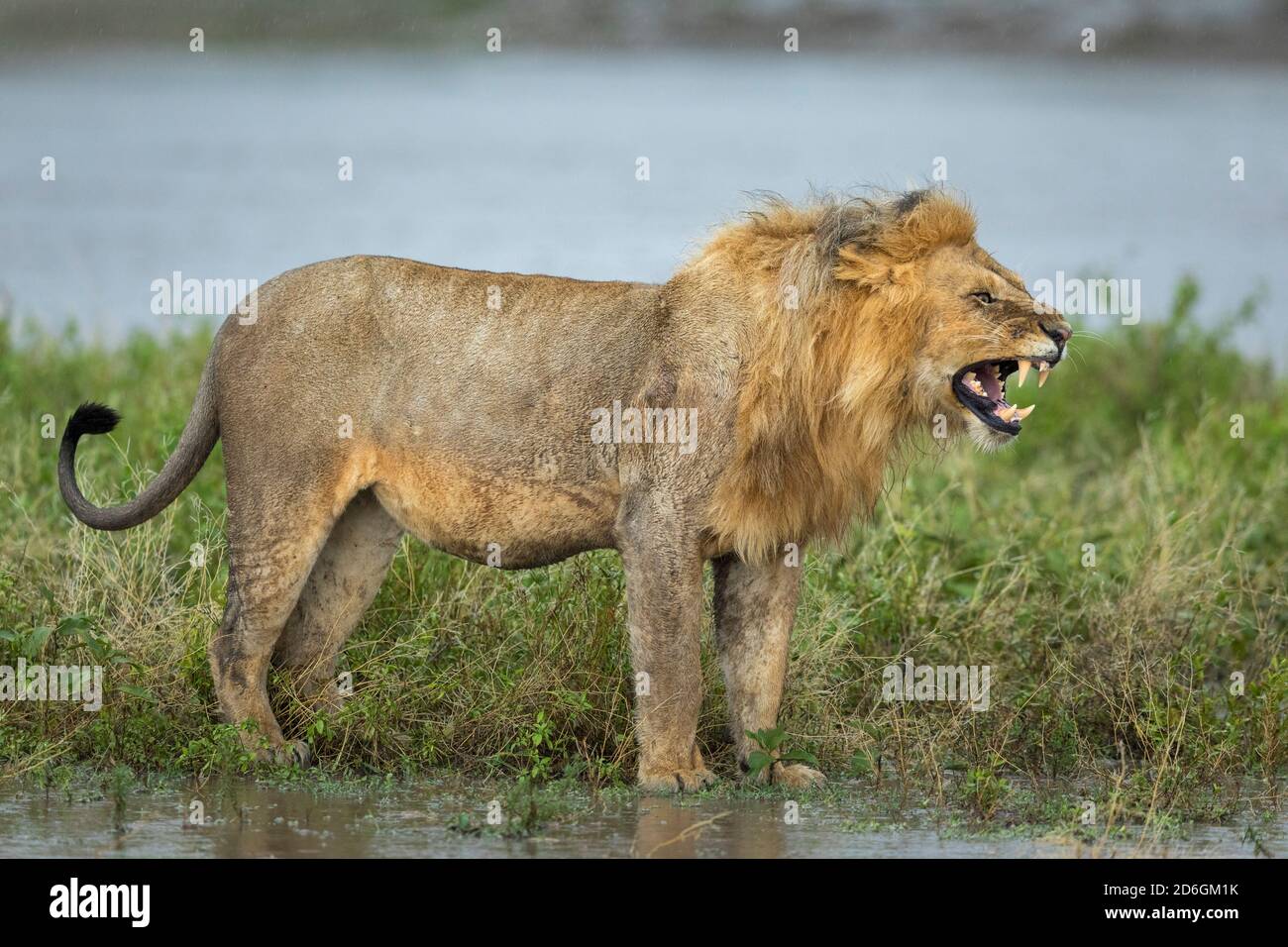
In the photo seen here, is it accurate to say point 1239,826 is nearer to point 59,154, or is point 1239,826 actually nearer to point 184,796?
point 184,796

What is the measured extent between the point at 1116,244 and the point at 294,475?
14381 millimetres

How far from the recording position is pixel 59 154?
23.7 metres

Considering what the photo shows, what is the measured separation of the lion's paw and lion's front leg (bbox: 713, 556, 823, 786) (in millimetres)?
439

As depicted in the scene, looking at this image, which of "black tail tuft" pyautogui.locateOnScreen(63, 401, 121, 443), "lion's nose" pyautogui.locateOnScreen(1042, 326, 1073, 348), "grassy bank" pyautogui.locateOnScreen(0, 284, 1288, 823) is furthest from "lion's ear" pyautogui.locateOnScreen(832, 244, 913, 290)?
"black tail tuft" pyautogui.locateOnScreen(63, 401, 121, 443)

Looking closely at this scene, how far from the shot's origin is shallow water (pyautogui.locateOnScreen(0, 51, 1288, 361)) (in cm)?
1977

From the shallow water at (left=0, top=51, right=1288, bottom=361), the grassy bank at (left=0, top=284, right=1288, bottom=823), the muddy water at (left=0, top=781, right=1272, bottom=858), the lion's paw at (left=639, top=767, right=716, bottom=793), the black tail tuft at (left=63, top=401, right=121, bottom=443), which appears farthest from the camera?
Answer: the shallow water at (left=0, top=51, right=1288, bottom=361)

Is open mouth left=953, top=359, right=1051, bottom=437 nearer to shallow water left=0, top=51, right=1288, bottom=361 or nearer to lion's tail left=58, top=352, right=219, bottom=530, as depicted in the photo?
lion's tail left=58, top=352, right=219, bottom=530

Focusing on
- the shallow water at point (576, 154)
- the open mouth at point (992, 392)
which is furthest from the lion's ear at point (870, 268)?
the shallow water at point (576, 154)

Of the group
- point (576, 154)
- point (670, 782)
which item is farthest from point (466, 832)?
point (576, 154)

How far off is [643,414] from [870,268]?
3.21 feet

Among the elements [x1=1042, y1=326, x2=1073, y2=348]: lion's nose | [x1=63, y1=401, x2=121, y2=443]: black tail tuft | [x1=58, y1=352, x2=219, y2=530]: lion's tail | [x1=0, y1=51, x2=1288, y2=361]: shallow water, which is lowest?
[x1=58, y1=352, x2=219, y2=530]: lion's tail

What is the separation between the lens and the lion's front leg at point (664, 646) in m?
7.95

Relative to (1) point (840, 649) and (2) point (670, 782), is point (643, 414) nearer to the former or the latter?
(2) point (670, 782)
